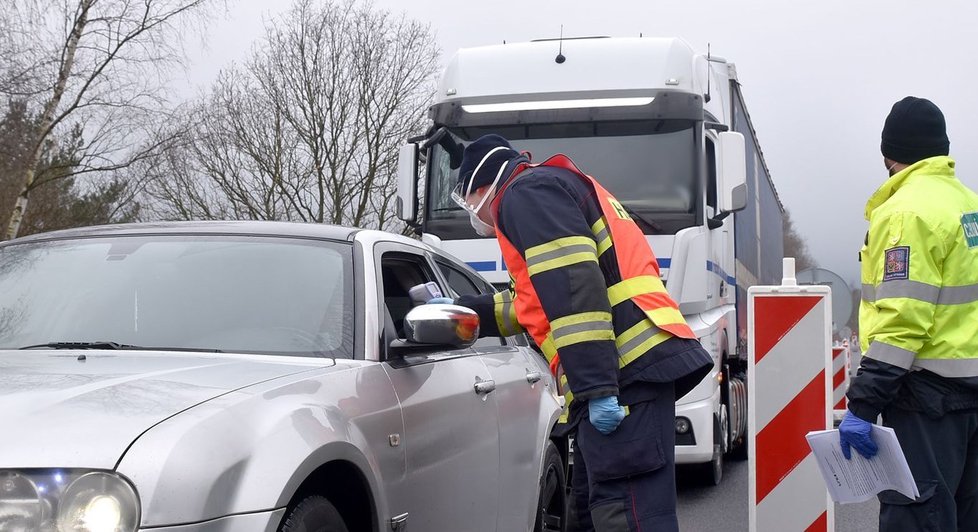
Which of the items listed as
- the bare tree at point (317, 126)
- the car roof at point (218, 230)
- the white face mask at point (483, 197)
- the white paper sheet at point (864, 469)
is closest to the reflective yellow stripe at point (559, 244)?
the white face mask at point (483, 197)

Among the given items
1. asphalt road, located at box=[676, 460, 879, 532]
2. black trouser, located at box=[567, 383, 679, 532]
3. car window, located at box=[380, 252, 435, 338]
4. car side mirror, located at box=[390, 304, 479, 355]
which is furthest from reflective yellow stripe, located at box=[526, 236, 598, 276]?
asphalt road, located at box=[676, 460, 879, 532]

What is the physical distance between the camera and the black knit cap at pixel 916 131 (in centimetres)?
441

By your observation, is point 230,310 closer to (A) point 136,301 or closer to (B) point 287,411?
(A) point 136,301

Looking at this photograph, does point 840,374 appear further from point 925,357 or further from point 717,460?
point 925,357

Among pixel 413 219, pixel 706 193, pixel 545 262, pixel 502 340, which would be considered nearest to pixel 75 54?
pixel 413 219

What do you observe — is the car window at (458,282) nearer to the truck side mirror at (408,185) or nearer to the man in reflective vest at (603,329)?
the man in reflective vest at (603,329)

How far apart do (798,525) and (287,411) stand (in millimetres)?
3281

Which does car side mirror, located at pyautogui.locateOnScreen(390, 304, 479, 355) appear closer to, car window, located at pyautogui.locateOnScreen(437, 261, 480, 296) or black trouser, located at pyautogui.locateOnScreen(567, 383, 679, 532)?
black trouser, located at pyautogui.locateOnScreen(567, 383, 679, 532)

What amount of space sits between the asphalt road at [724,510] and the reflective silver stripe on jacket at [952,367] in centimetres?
383

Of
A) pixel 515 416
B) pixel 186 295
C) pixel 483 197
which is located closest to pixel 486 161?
pixel 483 197

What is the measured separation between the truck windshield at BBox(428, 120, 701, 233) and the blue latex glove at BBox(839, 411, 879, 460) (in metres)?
4.49

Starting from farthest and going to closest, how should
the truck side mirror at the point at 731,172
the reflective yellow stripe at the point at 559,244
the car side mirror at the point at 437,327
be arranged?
the truck side mirror at the point at 731,172, the car side mirror at the point at 437,327, the reflective yellow stripe at the point at 559,244

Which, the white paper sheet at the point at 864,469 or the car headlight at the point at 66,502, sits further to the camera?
the white paper sheet at the point at 864,469

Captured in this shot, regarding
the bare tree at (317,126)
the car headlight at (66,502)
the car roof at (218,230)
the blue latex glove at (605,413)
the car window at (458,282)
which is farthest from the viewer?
the bare tree at (317,126)
